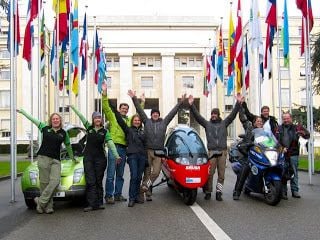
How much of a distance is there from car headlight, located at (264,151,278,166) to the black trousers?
320 cm

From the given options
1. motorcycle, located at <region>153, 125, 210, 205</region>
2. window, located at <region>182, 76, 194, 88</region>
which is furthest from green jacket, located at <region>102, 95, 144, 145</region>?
window, located at <region>182, 76, 194, 88</region>

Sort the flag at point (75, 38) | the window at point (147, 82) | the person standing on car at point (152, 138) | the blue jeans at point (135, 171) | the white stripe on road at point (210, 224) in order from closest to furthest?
the white stripe on road at point (210, 224), the blue jeans at point (135, 171), the person standing on car at point (152, 138), the flag at point (75, 38), the window at point (147, 82)

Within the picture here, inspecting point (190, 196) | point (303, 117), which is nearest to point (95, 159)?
point (190, 196)

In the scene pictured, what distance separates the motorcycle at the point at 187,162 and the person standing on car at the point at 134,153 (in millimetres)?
358

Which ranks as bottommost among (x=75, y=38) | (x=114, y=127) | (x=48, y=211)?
(x=48, y=211)

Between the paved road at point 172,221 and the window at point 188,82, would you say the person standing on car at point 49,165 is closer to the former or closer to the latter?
the paved road at point 172,221

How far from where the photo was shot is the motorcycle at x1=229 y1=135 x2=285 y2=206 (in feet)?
34.2

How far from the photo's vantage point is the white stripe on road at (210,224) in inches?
295

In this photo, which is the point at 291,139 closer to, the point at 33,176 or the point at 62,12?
the point at 33,176

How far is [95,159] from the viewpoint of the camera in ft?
33.6

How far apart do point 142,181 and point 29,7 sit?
39.9 feet

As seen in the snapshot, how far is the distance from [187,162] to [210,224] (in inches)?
86.9

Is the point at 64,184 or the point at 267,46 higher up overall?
the point at 267,46

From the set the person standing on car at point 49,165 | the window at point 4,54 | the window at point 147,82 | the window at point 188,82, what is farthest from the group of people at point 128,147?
the window at point 147,82
